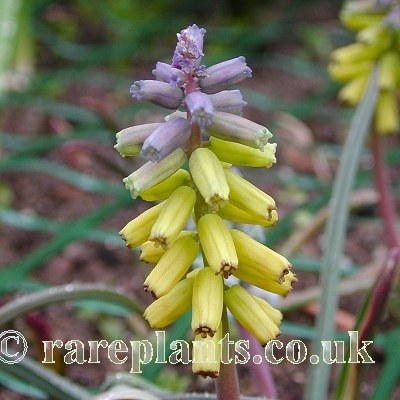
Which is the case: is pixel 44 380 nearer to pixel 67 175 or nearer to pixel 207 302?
pixel 207 302

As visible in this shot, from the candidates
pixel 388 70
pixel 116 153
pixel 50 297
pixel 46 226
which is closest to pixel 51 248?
pixel 46 226

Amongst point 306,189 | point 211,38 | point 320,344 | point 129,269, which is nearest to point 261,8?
point 211,38

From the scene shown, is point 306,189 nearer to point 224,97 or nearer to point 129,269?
point 129,269

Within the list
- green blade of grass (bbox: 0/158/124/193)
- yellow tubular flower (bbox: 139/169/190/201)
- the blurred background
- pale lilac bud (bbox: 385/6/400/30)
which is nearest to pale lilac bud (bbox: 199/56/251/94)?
yellow tubular flower (bbox: 139/169/190/201)

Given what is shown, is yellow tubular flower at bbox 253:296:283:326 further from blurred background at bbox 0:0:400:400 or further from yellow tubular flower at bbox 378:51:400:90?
yellow tubular flower at bbox 378:51:400:90

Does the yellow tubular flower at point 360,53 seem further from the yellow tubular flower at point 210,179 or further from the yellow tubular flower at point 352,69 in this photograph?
the yellow tubular flower at point 210,179

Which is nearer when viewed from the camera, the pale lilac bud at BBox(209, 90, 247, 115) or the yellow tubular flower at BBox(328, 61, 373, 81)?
the pale lilac bud at BBox(209, 90, 247, 115)
